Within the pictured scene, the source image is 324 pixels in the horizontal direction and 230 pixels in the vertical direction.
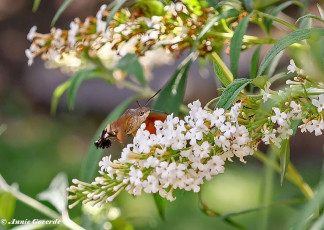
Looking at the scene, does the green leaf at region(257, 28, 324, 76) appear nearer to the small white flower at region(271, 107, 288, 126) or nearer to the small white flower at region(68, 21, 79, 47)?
the small white flower at region(271, 107, 288, 126)

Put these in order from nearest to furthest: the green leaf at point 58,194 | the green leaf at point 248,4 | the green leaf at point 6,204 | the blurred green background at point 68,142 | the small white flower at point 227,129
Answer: the small white flower at point 227,129, the green leaf at point 248,4, the green leaf at point 6,204, the green leaf at point 58,194, the blurred green background at point 68,142

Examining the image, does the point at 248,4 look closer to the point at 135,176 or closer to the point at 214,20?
the point at 214,20

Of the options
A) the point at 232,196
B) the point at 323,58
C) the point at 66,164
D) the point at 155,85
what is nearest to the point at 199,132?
the point at 323,58

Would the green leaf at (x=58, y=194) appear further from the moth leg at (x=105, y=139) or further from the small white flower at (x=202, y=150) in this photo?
the small white flower at (x=202, y=150)

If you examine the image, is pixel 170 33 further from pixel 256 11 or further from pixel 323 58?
pixel 323 58

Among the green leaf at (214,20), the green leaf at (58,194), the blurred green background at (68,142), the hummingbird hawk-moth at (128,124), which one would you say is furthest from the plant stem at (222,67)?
the blurred green background at (68,142)

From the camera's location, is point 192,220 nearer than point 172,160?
No
